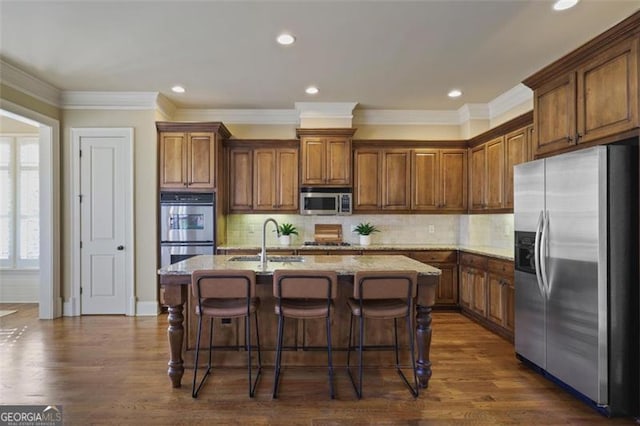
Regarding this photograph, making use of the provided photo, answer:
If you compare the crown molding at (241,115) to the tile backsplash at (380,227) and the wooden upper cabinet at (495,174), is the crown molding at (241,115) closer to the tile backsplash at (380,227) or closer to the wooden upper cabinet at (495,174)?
the tile backsplash at (380,227)

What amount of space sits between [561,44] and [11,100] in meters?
5.90

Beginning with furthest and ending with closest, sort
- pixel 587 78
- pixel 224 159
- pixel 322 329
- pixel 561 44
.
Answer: pixel 224 159 < pixel 561 44 < pixel 322 329 < pixel 587 78

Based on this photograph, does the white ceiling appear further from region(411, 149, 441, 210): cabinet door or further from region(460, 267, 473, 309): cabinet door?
region(460, 267, 473, 309): cabinet door

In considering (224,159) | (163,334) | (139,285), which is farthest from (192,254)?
(224,159)

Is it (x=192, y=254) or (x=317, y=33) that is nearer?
(x=317, y=33)

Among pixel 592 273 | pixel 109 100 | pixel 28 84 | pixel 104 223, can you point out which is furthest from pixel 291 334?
pixel 28 84

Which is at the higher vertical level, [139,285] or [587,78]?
[587,78]

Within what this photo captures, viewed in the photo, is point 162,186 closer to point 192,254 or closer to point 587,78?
point 192,254

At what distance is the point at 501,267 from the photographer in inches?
163

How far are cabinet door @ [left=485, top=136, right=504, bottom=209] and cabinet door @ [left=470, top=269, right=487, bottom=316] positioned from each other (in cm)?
92

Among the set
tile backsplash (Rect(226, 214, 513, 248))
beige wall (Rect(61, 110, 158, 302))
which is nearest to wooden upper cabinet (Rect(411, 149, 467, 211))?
tile backsplash (Rect(226, 214, 513, 248))

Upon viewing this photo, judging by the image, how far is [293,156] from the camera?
18.2ft

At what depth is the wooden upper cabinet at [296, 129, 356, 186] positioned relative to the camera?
17.8 feet

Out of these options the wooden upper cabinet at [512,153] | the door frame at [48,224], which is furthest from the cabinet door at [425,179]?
the door frame at [48,224]
